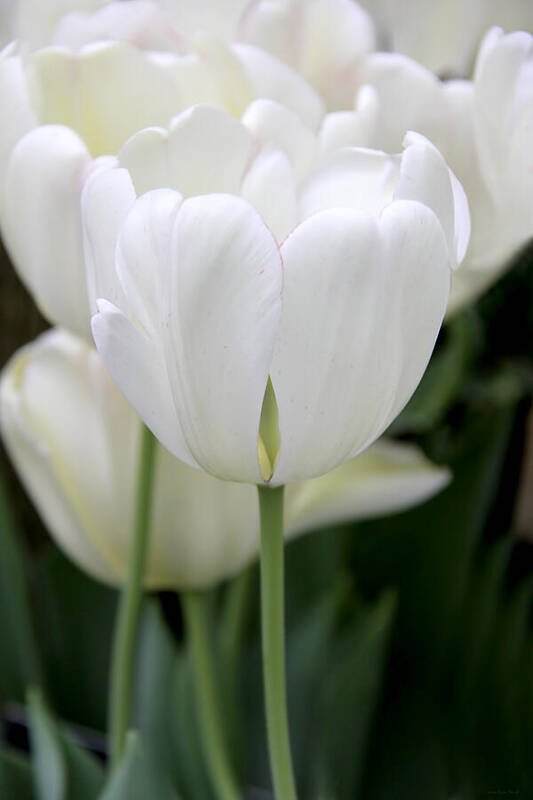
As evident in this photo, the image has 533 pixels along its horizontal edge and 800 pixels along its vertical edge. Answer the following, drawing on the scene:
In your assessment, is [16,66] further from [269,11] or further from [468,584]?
[468,584]

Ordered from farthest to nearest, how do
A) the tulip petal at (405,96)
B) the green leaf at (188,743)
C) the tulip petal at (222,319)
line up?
the green leaf at (188,743), the tulip petal at (405,96), the tulip petal at (222,319)

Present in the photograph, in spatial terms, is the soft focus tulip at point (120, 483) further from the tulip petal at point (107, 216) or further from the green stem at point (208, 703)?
the tulip petal at point (107, 216)

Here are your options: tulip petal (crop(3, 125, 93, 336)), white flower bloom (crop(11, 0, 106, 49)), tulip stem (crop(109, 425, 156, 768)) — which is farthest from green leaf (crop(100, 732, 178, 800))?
white flower bloom (crop(11, 0, 106, 49))

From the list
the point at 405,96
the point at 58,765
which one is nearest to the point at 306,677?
the point at 58,765

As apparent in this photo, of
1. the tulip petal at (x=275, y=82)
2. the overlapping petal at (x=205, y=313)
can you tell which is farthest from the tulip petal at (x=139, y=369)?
the tulip petal at (x=275, y=82)

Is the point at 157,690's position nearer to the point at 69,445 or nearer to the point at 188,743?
the point at 188,743

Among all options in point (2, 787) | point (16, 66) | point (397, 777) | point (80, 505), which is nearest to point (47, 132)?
point (16, 66)

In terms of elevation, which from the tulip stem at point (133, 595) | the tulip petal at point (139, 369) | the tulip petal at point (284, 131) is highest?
the tulip petal at point (284, 131)
